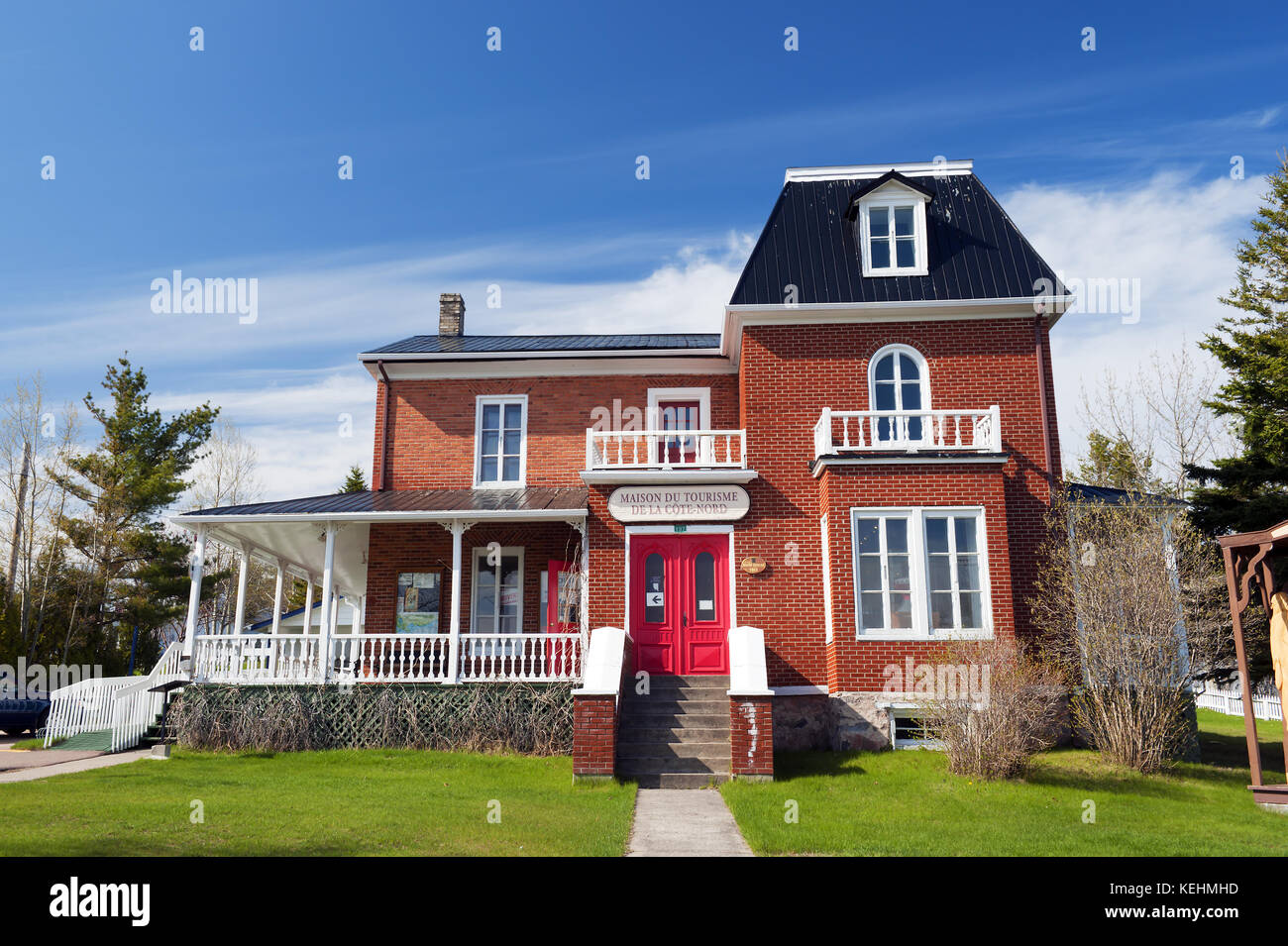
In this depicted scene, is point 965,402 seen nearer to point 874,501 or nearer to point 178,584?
point 874,501

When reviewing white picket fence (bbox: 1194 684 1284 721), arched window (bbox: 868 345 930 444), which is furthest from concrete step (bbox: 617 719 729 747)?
white picket fence (bbox: 1194 684 1284 721)

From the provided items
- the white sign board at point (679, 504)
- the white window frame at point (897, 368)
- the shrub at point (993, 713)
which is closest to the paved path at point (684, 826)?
the shrub at point (993, 713)

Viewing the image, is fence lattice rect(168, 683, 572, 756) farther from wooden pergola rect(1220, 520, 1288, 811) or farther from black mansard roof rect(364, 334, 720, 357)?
wooden pergola rect(1220, 520, 1288, 811)

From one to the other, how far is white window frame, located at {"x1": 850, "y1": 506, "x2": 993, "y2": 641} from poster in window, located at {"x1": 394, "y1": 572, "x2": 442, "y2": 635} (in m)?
8.78

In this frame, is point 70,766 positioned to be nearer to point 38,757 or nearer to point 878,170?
point 38,757

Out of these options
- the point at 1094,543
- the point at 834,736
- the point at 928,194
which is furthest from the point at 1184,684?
the point at 928,194

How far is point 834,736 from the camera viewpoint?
14828 mm

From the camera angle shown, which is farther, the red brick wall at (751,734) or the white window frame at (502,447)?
the white window frame at (502,447)

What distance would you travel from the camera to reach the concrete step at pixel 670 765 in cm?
1282

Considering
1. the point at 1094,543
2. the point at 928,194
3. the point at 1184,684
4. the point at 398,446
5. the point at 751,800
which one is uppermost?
the point at 928,194

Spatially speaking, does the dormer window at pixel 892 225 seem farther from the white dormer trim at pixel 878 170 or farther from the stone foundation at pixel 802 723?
the stone foundation at pixel 802 723

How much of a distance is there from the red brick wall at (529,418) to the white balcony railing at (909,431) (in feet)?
10.5

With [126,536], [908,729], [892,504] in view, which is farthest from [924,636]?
[126,536]
